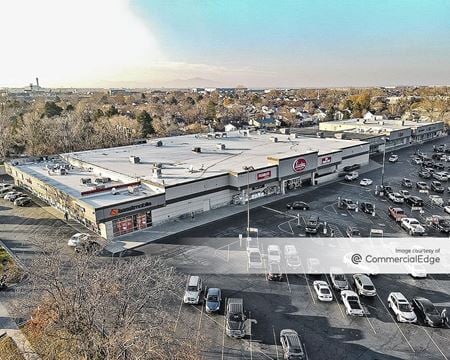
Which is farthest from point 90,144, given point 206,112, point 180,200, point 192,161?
point 206,112

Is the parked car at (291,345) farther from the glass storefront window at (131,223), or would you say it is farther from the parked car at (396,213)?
the parked car at (396,213)

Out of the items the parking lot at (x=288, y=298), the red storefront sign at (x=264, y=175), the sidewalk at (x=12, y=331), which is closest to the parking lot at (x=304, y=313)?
the parking lot at (x=288, y=298)

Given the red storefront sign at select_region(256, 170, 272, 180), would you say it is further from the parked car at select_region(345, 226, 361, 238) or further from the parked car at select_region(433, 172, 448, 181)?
the parked car at select_region(433, 172, 448, 181)

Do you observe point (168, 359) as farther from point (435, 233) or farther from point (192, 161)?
point (192, 161)

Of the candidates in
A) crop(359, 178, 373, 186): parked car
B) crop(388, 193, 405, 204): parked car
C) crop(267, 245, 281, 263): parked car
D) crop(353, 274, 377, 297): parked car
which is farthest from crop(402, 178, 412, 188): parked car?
crop(353, 274, 377, 297): parked car

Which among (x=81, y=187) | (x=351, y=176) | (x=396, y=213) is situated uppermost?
(x=81, y=187)

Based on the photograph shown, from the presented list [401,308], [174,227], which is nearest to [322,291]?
[401,308]

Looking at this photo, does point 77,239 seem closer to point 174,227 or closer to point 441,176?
point 174,227
